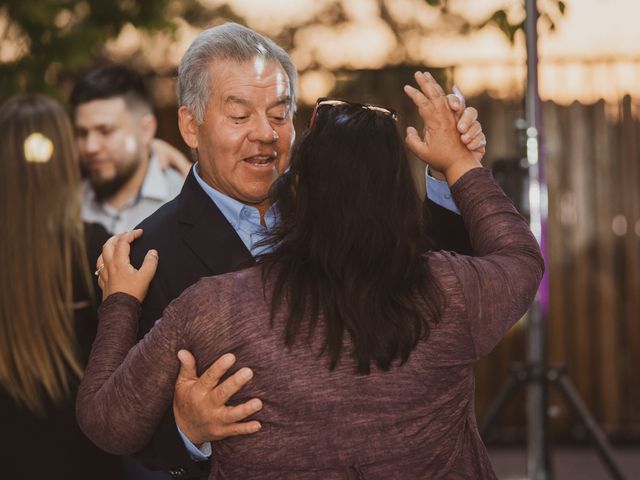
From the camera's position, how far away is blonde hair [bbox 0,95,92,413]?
2.86m

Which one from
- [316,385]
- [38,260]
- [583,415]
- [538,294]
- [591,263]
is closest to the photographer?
[316,385]

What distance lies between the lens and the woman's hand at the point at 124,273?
6.75ft

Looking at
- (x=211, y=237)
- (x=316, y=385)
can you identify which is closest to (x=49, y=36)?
(x=211, y=237)

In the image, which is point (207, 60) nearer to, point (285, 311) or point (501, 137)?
point (285, 311)

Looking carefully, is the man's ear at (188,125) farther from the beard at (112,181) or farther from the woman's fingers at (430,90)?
the beard at (112,181)

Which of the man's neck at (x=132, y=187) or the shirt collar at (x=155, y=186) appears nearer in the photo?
the shirt collar at (x=155, y=186)

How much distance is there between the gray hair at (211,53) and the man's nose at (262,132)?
138 millimetres

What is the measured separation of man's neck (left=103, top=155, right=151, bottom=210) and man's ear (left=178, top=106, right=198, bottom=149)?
1.88m

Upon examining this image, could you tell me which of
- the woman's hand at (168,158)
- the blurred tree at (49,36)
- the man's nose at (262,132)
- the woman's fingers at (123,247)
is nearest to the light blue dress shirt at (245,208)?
the man's nose at (262,132)

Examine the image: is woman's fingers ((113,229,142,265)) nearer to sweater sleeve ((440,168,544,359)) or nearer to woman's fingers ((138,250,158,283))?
woman's fingers ((138,250,158,283))

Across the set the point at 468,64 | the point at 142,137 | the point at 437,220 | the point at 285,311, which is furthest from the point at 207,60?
the point at 468,64

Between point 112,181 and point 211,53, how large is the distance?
2103mm

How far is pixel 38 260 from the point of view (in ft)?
9.36

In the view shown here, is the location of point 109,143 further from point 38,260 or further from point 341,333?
point 341,333
